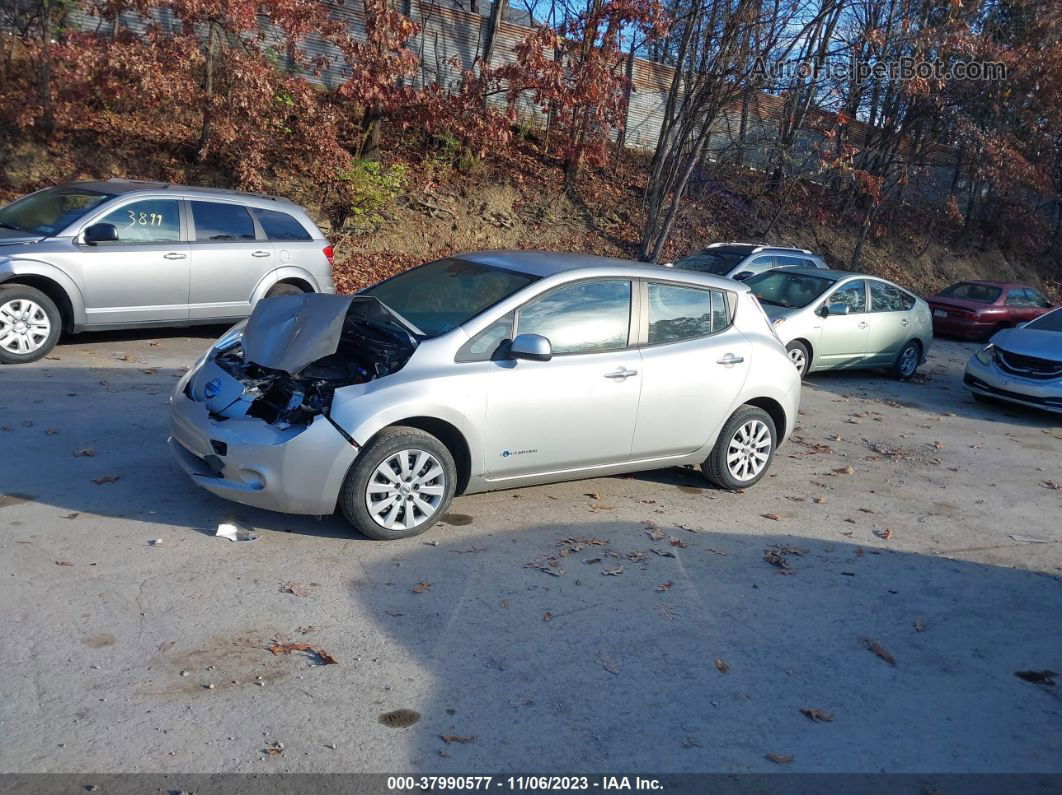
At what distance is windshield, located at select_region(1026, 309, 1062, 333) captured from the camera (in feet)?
40.9

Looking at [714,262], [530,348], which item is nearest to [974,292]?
[714,262]

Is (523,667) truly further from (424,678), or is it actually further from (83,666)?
(83,666)

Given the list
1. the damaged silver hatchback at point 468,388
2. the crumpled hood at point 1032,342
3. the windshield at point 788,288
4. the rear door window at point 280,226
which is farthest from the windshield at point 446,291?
the crumpled hood at point 1032,342

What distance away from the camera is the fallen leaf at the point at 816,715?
14.3 feet

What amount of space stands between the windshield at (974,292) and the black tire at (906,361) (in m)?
→ 7.03

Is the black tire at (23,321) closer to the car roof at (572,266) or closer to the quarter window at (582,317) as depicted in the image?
the car roof at (572,266)

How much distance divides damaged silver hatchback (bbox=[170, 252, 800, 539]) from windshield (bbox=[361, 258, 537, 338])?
17 millimetres

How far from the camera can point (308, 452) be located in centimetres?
546

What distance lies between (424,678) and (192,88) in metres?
12.8

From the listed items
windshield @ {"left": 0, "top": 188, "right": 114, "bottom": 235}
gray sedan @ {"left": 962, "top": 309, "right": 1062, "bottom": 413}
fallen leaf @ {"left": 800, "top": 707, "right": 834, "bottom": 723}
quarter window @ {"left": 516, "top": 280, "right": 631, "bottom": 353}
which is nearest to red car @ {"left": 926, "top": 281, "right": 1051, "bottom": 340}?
gray sedan @ {"left": 962, "top": 309, "right": 1062, "bottom": 413}

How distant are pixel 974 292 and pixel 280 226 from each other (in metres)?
15.9

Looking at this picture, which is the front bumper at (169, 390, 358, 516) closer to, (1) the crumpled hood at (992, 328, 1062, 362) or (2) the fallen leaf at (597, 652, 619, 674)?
(2) the fallen leaf at (597, 652, 619, 674)

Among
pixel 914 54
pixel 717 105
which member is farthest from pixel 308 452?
pixel 914 54

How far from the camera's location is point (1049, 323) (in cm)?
1261
